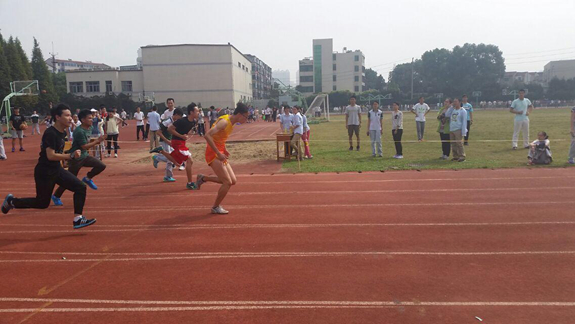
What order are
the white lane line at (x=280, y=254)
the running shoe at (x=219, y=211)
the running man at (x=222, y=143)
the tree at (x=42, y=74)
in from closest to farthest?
the white lane line at (x=280, y=254), the running man at (x=222, y=143), the running shoe at (x=219, y=211), the tree at (x=42, y=74)

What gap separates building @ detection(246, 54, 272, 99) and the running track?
91329 millimetres

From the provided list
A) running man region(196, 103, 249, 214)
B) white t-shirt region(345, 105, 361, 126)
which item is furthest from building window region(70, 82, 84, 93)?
running man region(196, 103, 249, 214)

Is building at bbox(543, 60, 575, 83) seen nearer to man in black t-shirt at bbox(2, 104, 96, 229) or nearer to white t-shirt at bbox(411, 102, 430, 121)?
white t-shirt at bbox(411, 102, 430, 121)

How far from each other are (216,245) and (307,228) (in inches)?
58.2

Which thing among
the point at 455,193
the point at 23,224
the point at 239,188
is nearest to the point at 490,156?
the point at 455,193

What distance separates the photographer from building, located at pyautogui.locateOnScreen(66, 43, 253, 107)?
62.3 meters

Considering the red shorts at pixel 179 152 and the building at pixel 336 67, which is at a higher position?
the building at pixel 336 67

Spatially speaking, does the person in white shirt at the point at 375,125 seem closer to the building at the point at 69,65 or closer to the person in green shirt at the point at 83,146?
the person in green shirt at the point at 83,146

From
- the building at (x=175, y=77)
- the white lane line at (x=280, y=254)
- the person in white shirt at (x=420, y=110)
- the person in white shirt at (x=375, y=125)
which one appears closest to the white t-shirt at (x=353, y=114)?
the person in white shirt at (x=375, y=125)

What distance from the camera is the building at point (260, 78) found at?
10125cm

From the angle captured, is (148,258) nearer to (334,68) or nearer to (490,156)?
(490,156)

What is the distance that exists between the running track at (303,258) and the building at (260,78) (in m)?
91.3

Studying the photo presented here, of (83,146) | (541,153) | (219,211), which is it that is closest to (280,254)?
(219,211)

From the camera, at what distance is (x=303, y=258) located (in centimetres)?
482
